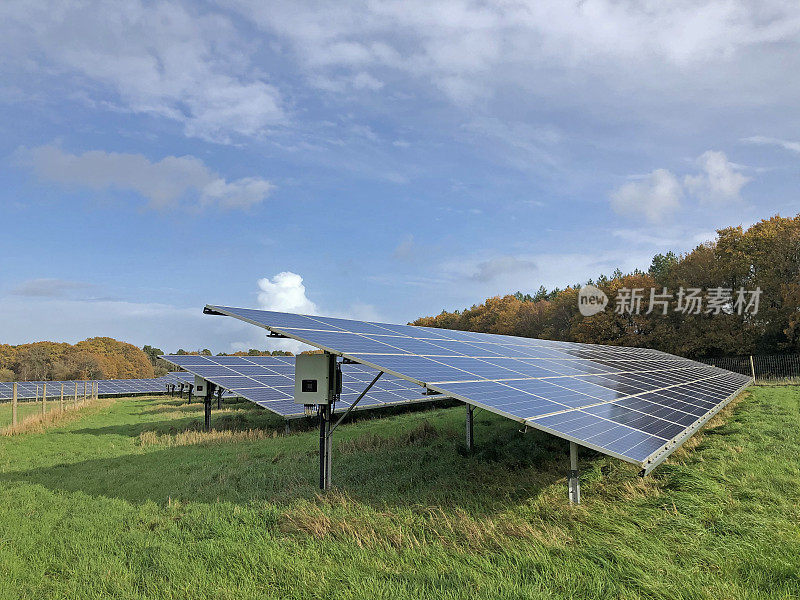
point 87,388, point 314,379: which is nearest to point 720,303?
point 314,379

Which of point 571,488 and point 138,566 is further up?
point 571,488

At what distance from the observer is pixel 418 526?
297 inches

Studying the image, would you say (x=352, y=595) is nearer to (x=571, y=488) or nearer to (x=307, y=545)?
(x=307, y=545)

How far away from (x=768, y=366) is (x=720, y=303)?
26.3 ft

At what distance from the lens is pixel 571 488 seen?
315 inches

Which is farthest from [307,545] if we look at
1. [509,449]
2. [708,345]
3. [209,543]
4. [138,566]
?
[708,345]

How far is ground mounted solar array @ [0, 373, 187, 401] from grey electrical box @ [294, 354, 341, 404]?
42720mm

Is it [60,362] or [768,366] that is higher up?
[768,366]

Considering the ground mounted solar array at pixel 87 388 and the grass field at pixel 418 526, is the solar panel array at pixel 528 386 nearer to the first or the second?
the grass field at pixel 418 526

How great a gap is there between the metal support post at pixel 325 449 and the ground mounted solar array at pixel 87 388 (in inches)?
1688

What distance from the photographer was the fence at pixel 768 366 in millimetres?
39469

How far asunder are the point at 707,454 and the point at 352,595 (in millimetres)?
9138

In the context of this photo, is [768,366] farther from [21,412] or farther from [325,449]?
[21,412]

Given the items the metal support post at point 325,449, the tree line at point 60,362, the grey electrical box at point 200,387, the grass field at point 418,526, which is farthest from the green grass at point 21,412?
the tree line at point 60,362
